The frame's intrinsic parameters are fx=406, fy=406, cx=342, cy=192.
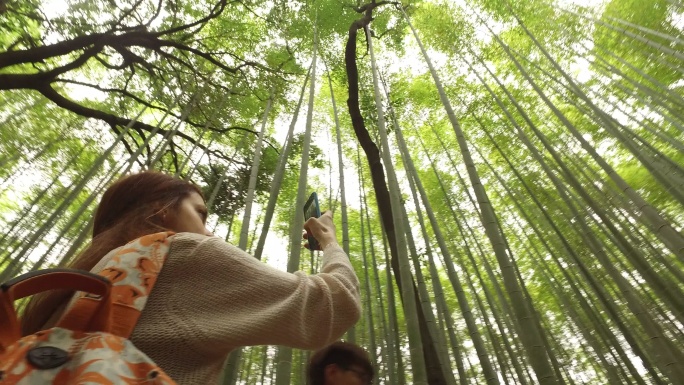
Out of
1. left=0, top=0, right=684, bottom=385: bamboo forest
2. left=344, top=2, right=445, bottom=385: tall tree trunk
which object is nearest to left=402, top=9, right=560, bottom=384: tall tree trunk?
left=344, top=2, right=445, bottom=385: tall tree trunk

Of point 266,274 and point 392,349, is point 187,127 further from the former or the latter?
point 266,274

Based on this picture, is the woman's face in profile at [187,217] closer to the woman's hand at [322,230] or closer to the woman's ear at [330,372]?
the woman's hand at [322,230]

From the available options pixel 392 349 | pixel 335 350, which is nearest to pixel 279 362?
pixel 335 350

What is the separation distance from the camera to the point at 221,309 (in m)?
0.57

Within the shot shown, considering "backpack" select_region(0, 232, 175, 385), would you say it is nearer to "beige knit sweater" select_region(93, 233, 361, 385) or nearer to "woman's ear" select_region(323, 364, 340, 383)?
"beige knit sweater" select_region(93, 233, 361, 385)

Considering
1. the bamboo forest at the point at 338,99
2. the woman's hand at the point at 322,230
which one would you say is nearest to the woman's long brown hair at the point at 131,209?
the woman's hand at the point at 322,230

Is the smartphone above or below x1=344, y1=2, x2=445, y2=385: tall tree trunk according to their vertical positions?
below

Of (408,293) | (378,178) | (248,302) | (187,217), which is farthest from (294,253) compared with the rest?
(378,178)

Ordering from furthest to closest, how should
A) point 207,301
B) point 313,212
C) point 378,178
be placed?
1. point 378,178
2. point 313,212
3. point 207,301

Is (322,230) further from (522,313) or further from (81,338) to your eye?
(81,338)

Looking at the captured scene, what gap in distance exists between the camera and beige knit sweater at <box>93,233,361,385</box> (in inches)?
20.3

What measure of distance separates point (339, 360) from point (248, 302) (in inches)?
42.6

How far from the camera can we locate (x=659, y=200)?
421 centimetres

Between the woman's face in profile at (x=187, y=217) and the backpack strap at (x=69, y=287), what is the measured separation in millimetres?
295
